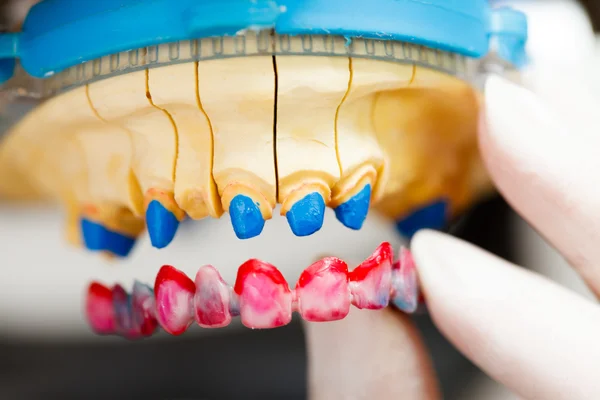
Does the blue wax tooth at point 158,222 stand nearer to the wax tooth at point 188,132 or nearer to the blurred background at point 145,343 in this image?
the wax tooth at point 188,132

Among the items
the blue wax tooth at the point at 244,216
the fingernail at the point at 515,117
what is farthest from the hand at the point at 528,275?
the blue wax tooth at the point at 244,216

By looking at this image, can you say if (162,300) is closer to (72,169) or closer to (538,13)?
(72,169)

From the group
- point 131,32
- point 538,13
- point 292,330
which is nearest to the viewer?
point 131,32

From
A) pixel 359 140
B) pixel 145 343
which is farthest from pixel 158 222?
pixel 145 343

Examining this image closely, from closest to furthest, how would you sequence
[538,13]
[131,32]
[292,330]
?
[131,32] → [538,13] → [292,330]

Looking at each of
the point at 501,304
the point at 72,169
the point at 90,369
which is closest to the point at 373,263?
the point at 501,304

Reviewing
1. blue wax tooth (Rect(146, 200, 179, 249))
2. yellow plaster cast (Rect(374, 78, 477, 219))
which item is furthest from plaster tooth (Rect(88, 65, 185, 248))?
yellow plaster cast (Rect(374, 78, 477, 219))
